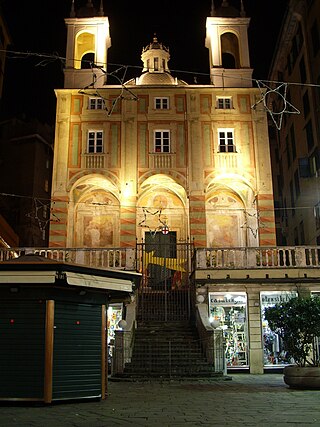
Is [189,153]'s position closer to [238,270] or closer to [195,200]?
[195,200]

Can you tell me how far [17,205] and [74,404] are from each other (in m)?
36.1

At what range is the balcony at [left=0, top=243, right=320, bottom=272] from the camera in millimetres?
20766

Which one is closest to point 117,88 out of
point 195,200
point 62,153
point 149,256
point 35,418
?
point 62,153

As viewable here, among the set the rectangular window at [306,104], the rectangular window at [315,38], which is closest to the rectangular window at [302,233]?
the rectangular window at [306,104]

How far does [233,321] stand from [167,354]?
3725mm

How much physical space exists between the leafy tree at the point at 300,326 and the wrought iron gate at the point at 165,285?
6970 mm

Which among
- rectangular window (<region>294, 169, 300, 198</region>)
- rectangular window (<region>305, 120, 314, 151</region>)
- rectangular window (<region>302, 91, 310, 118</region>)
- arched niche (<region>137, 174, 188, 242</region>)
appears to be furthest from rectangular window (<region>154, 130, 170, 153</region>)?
rectangular window (<region>294, 169, 300, 198</region>)

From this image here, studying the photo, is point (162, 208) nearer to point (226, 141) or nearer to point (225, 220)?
point (225, 220)

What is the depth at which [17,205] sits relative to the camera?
44656 mm

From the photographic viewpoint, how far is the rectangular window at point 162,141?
26.5 m

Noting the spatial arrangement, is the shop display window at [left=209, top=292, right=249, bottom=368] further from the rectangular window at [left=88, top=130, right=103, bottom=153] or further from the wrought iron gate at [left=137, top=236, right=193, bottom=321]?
the rectangular window at [left=88, top=130, right=103, bottom=153]

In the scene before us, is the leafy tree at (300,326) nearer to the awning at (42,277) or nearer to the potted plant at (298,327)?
the potted plant at (298,327)

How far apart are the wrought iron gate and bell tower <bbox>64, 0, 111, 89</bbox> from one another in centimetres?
942

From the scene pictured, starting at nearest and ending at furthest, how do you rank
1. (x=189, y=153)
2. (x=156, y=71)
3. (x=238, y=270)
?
(x=238, y=270) → (x=189, y=153) → (x=156, y=71)
